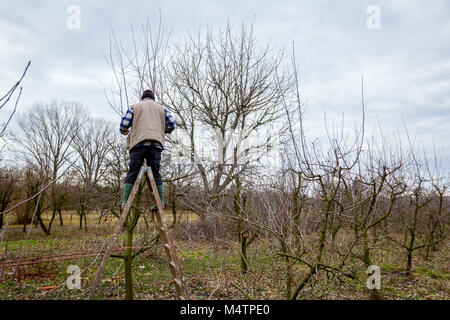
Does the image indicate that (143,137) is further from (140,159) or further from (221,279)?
(221,279)

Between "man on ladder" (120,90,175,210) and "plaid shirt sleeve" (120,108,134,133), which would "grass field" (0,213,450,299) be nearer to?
"man on ladder" (120,90,175,210)

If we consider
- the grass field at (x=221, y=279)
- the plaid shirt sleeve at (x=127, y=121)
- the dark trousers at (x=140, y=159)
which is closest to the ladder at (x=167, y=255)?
the dark trousers at (x=140, y=159)

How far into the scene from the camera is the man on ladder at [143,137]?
3449 mm

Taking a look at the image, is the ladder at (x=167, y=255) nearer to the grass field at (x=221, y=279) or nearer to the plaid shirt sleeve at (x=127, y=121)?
the plaid shirt sleeve at (x=127, y=121)

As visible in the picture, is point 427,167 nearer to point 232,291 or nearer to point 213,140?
point 232,291

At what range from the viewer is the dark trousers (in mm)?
3445

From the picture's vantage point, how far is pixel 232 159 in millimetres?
14352

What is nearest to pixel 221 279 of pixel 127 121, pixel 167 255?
pixel 167 255

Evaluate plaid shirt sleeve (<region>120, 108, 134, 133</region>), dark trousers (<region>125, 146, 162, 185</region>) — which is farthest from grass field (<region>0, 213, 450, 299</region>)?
plaid shirt sleeve (<region>120, 108, 134, 133</region>)

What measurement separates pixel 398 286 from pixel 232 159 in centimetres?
883

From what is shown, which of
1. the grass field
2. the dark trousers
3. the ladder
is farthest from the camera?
the grass field

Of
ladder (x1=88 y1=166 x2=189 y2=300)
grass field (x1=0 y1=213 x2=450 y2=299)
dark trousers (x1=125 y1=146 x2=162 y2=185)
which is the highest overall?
dark trousers (x1=125 y1=146 x2=162 y2=185)
